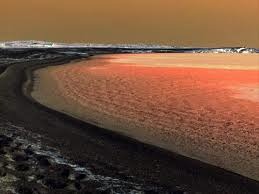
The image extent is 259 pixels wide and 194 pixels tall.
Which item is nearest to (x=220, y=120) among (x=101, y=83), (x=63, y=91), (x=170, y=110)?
(x=170, y=110)

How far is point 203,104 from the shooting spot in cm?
2617

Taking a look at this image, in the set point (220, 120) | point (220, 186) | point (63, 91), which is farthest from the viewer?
point (63, 91)

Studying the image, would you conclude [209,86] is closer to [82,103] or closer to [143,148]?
[82,103]

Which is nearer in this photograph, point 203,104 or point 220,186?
point 220,186

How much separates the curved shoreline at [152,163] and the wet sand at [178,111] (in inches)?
24.3

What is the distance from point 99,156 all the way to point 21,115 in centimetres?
726

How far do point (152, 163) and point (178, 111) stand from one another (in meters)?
9.72

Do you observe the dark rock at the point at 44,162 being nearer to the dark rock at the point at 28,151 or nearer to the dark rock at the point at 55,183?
the dark rock at the point at 28,151

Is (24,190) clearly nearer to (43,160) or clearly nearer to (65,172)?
(65,172)

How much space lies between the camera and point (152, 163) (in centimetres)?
1407

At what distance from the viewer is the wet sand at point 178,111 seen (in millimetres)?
16234

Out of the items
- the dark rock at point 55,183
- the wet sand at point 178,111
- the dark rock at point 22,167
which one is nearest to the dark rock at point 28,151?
the dark rock at point 22,167

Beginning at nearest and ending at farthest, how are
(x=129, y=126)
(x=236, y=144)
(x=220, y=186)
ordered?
(x=220, y=186) → (x=236, y=144) → (x=129, y=126)

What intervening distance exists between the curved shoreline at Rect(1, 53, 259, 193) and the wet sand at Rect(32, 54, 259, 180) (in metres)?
0.62
